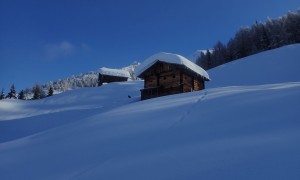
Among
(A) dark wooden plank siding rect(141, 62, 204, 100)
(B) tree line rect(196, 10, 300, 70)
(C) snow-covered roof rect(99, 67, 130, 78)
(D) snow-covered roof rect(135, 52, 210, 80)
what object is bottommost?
(A) dark wooden plank siding rect(141, 62, 204, 100)

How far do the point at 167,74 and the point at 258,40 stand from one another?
2332 inches

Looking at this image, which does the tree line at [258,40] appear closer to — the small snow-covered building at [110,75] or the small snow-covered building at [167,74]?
the small snow-covered building at [110,75]

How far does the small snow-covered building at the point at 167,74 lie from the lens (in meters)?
24.9

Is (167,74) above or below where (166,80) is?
A: above

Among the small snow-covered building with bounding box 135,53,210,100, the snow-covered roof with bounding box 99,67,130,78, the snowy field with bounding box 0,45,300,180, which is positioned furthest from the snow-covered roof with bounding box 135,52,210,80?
the snow-covered roof with bounding box 99,67,130,78

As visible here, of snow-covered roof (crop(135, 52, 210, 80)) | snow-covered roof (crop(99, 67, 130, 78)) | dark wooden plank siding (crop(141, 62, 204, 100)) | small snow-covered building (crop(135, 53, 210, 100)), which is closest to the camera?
snow-covered roof (crop(135, 52, 210, 80))

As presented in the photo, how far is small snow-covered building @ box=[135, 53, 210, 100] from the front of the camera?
2494 centimetres

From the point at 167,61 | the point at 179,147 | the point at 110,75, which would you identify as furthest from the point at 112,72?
the point at 179,147

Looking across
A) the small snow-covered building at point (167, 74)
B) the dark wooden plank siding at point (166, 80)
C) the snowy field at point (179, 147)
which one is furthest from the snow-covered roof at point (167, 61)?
the snowy field at point (179, 147)

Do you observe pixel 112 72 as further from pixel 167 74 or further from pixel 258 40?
pixel 258 40

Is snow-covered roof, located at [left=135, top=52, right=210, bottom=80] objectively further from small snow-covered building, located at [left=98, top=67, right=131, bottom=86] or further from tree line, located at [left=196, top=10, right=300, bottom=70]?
tree line, located at [left=196, top=10, right=300, bottom=70]

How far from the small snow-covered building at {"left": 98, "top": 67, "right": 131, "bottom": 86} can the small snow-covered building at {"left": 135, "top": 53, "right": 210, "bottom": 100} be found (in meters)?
32.6

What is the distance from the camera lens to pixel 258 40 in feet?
252

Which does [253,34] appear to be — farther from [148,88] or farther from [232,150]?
[232,150]
